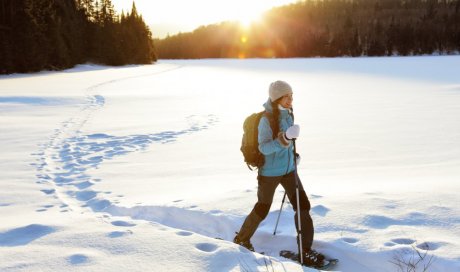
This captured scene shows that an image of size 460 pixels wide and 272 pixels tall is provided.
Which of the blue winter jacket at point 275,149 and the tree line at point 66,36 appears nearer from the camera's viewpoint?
the blue winter jacket at point 275,149

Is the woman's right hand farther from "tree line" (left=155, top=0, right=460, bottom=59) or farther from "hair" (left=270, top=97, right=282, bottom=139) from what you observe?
"tree line" (left=155, top=0, right=460, bottom=59)

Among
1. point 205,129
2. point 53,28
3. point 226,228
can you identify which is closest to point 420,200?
point 226,228

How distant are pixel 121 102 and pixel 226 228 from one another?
16193mm

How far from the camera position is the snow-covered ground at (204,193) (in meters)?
3.86

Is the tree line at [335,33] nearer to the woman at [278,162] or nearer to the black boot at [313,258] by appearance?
the woman at [278,162]

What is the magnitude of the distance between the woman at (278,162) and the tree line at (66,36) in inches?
1707

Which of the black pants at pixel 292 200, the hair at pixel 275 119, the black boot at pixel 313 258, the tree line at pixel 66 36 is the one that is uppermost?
the tree line at pixel 66 36

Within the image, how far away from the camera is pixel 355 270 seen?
3.99m

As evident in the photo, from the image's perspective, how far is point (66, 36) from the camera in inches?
2151

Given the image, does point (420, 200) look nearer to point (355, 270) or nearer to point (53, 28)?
point (355, 270)

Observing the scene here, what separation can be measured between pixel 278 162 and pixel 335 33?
12444 cm

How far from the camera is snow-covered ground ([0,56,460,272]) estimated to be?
3861 mm

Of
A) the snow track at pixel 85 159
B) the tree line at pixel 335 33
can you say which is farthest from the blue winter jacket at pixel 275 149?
the tree line at pixel 335 33

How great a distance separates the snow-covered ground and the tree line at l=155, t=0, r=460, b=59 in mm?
101025
